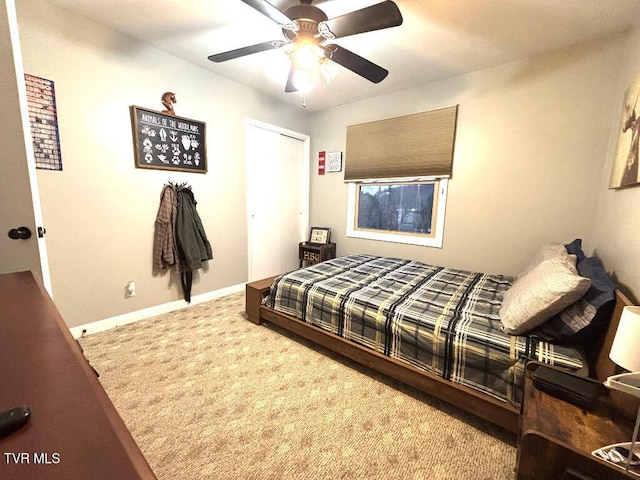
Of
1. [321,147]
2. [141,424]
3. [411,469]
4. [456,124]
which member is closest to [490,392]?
[411,469]

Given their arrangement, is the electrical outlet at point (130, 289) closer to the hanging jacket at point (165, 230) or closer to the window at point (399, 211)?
the hanging jacket at point (165, 230)

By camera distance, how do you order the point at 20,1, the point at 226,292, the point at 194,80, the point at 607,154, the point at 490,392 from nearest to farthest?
the point at 490,392 < the point at 20,1 < the point at 607,154 < the point at 194,80 < the point at 226,292

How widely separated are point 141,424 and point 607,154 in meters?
3.80

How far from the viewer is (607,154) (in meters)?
2.16

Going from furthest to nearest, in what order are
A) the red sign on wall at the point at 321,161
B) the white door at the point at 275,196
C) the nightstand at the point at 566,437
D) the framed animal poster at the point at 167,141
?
the red sign on wall at the point at 321,161 → the white door at the point at 275,196 → the framed animal poster at the point at 167,141 → the nightstand at the point at 566,437

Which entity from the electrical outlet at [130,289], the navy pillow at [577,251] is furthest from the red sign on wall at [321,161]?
the navy pillow at [577,251]

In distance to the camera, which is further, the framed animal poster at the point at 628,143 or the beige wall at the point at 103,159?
the beige wall at the point at 103,159

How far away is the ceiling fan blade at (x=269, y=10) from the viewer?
137 centimetres

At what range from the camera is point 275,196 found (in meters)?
3.72

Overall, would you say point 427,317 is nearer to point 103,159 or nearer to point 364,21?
point 364,21

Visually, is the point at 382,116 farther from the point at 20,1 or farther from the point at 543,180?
the point at 20,1

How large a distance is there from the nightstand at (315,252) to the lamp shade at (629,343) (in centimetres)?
309

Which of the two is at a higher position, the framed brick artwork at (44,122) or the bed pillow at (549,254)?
the framed brick artwork at (44,122)

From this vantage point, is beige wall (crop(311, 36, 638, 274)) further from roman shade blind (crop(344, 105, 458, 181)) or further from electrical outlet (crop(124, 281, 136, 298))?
electrical outlet (crop(124, 281, 136, 298))
